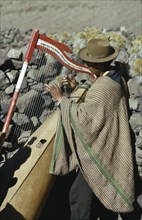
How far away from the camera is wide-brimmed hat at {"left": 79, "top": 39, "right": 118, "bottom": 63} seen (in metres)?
3.81

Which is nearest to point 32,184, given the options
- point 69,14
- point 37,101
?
point 37,101

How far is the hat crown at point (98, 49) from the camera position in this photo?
3.84 metres

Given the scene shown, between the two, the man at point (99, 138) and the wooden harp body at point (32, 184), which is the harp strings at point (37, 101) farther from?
the man at point (99, 138)

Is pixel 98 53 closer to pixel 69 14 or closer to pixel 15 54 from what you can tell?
pixel 15 54

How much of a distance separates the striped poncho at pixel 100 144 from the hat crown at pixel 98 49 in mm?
189

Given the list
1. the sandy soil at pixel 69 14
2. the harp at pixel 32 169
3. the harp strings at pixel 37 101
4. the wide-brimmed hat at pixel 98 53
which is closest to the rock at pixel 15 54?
the harp strings at pixel 37 101

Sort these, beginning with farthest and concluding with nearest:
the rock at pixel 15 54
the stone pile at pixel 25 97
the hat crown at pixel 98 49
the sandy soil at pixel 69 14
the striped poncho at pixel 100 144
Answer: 1. the sandy soil at pixel 69 14
2. the rock at pixel 15 54
3. the stone pile at pixel 25 97
4. the hat crown at pixel 98 49
5. the striped poncho at pixel 100 144

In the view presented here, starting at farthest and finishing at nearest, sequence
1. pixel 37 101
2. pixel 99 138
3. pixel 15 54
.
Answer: pixel 15 54
pixel 37 101
pixel 99 138

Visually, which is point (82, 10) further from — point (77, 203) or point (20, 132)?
point (77, 203)

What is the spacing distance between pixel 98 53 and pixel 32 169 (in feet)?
3.24

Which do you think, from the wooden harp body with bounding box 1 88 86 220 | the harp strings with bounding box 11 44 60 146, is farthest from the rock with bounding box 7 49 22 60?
the wooden harp body with bounding box 1 88 86 220

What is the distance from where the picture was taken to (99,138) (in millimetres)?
3811

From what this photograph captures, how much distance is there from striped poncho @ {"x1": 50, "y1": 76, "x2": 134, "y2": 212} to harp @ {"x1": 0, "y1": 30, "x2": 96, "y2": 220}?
4.4 inches

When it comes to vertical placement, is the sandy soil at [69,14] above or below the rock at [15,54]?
above
